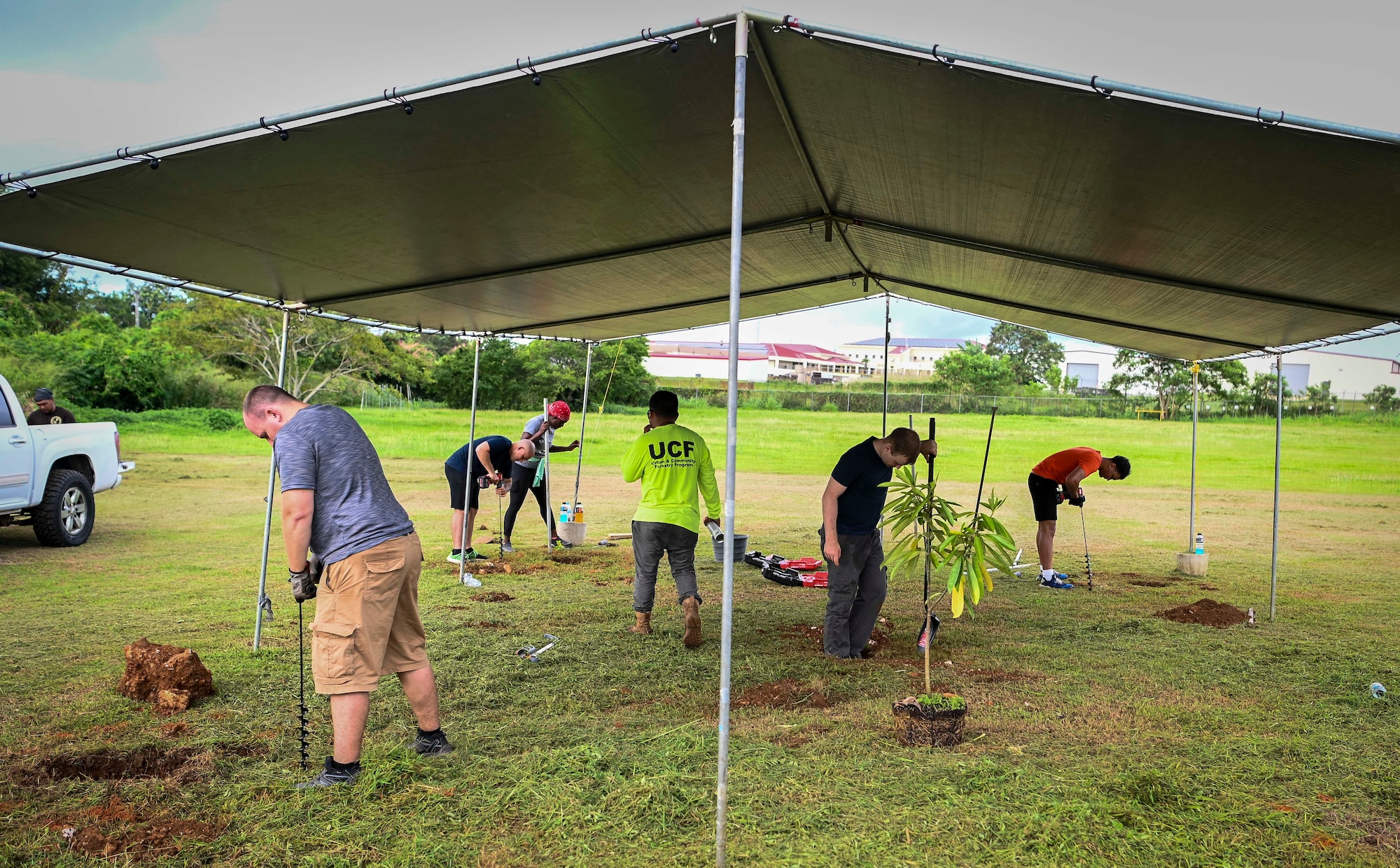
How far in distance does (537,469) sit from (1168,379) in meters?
30.0

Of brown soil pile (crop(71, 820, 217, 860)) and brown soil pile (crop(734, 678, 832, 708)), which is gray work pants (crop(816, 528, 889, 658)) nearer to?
brown soil pile (crop(734, 678, 832, 708))

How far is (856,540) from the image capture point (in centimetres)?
540

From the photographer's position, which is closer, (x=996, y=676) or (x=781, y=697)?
(x=781, y=697)

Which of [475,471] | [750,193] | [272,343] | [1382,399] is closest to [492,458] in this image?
[475,471]

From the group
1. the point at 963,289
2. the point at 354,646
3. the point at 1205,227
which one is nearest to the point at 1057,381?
the point at 963,289

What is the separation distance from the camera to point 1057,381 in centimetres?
4159

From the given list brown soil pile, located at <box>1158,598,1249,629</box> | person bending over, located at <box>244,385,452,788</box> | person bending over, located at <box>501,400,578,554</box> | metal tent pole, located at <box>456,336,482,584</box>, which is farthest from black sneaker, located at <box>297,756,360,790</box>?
brown soil pile, located at <box>1158,598,1249,629</box>

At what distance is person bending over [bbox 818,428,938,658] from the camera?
528 cm

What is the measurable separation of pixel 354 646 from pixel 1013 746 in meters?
2.86

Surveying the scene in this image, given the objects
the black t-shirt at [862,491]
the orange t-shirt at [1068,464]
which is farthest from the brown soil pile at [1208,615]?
the black t-shirt at [862,491]

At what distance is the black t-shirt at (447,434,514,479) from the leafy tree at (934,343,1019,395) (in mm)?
28683

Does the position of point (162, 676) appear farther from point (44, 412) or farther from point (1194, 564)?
point (1194, 564)

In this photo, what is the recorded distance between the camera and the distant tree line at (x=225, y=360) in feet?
86.3

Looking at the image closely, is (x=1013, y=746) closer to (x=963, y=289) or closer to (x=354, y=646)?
(x=354, y=646)
